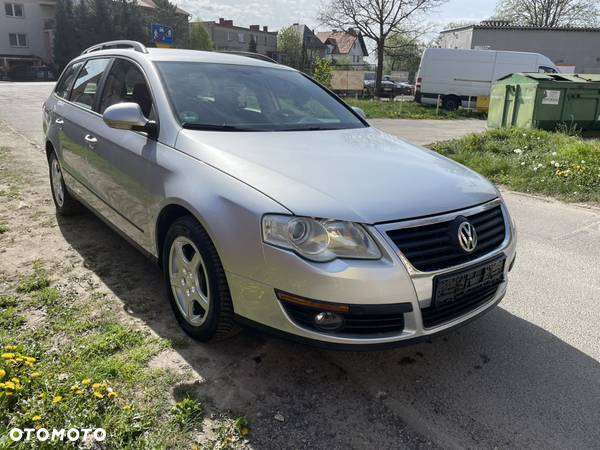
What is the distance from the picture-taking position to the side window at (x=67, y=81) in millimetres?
4805

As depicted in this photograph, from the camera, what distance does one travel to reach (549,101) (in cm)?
1148

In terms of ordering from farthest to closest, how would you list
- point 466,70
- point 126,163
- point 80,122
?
point 466,70, point 80,122, point 126,163

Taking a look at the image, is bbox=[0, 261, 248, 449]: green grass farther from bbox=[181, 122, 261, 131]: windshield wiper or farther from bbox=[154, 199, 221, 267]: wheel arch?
bbox=[181, 122, 261, 131]: windshield wiper

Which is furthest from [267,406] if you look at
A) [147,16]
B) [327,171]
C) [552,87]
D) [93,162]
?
[147,16]

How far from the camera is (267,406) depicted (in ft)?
7.80

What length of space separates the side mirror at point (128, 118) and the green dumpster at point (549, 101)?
34.7 ft

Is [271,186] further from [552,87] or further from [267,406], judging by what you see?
[552,87]

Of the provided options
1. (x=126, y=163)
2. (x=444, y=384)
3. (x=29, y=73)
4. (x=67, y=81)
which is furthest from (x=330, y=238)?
(x=29, y=73)

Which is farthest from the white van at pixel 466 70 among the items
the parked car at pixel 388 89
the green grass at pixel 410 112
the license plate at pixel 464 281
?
the license plate at pixel 464 281

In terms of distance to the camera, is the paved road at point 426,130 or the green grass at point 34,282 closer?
the green grass at point 34,282

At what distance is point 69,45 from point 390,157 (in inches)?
2110

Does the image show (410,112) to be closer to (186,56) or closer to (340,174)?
(186,56)

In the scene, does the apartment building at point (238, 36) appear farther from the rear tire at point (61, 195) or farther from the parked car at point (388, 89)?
the rear tire at point (61, 195)

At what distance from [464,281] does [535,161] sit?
605 cm
